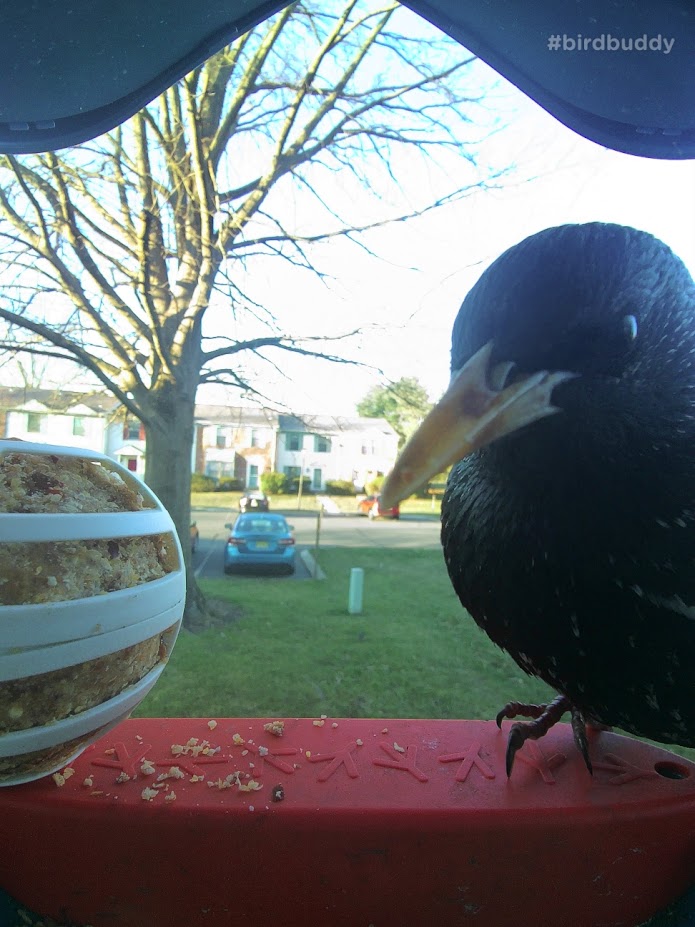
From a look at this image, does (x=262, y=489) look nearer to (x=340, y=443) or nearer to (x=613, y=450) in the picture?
(x=340, y=443)

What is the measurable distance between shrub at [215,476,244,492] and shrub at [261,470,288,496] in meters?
0.64

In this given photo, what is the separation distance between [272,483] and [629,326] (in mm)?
15677

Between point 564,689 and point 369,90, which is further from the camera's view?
point 369,90

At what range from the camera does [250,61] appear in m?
3.05

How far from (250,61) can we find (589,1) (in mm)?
2964

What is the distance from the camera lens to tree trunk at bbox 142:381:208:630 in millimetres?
2535

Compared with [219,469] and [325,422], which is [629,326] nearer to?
[325,422]

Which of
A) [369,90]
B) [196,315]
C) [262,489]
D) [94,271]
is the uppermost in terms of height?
[369,90]

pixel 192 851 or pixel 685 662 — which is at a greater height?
pixel 685 662

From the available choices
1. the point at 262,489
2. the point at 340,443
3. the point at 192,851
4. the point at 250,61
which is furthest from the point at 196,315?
the point at 262,489

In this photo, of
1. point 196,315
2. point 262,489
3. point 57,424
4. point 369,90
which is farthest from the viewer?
point 262,489

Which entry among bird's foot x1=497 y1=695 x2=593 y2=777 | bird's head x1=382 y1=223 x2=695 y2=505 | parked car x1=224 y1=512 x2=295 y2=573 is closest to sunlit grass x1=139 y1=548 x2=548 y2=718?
bird's foot x1=497 y1=695 x2=593 y2=777

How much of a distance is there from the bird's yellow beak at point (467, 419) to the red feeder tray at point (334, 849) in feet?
1.24

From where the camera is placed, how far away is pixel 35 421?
404cm
